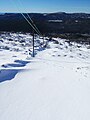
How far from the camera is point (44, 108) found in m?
6.88

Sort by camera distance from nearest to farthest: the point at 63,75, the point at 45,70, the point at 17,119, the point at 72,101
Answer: the point at 17,119, the point at 72,101, the point at 63,75, the point at 45,70

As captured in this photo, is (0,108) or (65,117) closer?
(65,117)

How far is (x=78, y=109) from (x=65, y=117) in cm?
65

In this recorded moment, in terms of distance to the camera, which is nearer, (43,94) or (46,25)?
(43,94)

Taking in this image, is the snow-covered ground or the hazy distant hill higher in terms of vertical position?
the snow-covered ground

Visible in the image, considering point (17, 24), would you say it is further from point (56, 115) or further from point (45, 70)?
point (56, 115)

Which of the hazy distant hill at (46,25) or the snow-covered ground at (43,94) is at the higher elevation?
the snow-covered ground at (43,94)

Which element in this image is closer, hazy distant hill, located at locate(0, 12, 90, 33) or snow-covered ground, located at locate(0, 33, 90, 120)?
snow-covered ground, located at locate(0, 33, 90, 120)

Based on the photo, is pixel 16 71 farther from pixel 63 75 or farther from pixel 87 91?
pixel 87 91

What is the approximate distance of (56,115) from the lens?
6445 millimetres

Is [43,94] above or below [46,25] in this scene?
above

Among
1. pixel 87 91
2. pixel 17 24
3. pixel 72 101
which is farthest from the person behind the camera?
pixel 17 24

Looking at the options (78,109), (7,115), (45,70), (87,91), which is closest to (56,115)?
(78,109)

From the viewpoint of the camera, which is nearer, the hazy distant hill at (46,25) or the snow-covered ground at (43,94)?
the snow-covered ground at (43,94)
